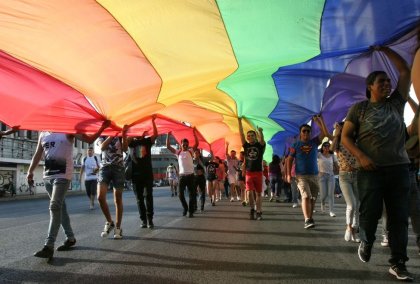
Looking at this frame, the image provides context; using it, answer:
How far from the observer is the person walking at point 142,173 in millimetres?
8172

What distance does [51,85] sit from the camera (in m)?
5.93

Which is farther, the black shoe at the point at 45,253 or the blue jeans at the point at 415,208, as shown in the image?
the black shoe at the point at 45,253

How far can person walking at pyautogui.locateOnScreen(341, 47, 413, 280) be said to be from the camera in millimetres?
4008

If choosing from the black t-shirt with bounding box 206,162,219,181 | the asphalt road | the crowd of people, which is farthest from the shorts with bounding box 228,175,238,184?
the asphalt road

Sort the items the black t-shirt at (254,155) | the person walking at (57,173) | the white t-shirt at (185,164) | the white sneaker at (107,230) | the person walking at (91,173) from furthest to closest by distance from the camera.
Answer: the person walking at (91,173)
the white t-shirt at (185,164)
the black t-shirt at (254,155)
the white sneaker at (107,230)
the person walking at (57,173)

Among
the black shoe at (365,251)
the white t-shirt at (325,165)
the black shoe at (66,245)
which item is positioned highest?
the white t-shirt at (325,165)

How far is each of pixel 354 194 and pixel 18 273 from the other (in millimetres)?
4665

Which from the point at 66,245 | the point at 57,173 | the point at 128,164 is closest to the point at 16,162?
the point at 128,164

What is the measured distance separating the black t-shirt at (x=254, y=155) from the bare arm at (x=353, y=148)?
500 cm

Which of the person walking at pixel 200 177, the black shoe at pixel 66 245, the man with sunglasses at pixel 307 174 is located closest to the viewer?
the black shoe at pixel 66 245

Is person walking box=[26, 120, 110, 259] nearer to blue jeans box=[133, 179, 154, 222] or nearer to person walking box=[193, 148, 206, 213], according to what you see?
blue jeans box=[133, 179, 154, 222]

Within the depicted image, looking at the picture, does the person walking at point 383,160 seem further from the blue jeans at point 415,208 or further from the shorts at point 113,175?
the shorts at point 113,175

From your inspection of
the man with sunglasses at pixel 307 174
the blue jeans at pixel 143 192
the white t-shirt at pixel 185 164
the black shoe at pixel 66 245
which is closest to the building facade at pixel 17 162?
the white t-shirt at pixel 185 164

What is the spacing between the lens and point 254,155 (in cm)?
926
